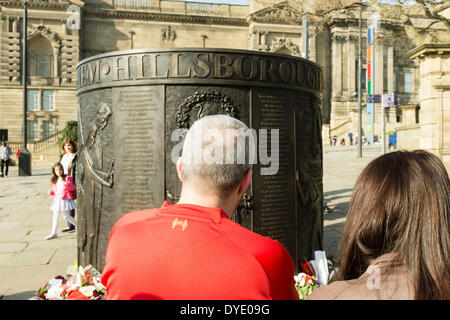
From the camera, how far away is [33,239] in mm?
7047

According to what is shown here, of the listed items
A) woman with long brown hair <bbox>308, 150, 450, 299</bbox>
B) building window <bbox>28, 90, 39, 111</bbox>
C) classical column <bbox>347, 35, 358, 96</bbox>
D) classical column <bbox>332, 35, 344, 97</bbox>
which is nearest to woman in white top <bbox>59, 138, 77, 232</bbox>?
woman with long brown hair <bbox>308, 150, 450, 299</bbox>

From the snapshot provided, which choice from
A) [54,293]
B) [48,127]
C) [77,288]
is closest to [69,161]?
[54,293]

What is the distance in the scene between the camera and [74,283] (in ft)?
12.6

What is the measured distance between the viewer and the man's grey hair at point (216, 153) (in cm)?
147

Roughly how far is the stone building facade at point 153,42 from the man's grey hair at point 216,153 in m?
36.3

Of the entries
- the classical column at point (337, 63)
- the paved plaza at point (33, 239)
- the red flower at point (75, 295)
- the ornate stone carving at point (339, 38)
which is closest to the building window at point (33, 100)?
the paved plaza at point (33, 239)

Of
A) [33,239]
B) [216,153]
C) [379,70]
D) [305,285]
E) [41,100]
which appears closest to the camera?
[216,153]

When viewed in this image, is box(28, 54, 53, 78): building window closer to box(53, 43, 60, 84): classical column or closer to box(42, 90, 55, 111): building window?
box(53, 43, 60, 84): classical column

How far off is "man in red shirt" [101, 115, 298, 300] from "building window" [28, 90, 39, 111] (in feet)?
144

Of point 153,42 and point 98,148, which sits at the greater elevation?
point 153,42

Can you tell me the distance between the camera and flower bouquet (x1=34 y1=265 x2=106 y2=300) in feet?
11.2

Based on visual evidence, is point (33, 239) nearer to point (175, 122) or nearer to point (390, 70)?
point (175, 122)

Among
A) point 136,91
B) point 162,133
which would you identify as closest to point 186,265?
point 162,133

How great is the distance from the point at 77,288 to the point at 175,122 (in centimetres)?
183
